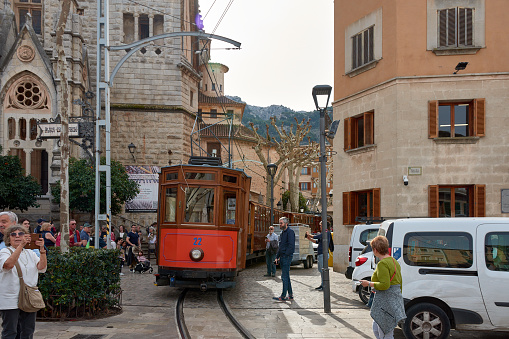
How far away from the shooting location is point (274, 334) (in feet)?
28.5

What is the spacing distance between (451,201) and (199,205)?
872 centimetres

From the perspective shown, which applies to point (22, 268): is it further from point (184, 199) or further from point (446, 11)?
point (446, 11)

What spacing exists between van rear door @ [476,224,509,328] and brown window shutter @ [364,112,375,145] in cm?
1120

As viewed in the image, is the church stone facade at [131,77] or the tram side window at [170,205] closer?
the tram side window at [170,205]

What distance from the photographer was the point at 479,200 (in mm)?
16750

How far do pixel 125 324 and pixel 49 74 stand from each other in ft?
78.5

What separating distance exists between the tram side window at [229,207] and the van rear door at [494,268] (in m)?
6.26

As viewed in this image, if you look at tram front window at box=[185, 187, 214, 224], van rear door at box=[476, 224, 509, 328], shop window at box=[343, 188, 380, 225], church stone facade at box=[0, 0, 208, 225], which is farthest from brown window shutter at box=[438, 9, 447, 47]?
church stone facade at box=[0, 0, 208, 225]

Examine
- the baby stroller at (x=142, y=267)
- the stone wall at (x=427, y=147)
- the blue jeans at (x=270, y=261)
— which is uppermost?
the stone wall at (x=427, y=147)

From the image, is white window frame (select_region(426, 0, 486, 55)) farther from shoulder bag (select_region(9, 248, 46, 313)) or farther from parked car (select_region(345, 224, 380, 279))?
shoulder bag (select_region(9, 248, 46, 313))

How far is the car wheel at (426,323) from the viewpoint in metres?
7.86

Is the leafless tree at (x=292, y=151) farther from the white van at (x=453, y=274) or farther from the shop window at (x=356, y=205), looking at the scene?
the white van at (x=453, y=274)

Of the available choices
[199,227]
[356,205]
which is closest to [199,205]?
[199,227]

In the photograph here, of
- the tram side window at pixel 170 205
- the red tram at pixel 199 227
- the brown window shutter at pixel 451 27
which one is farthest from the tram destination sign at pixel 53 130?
the brown window shutter at pixel 451 27
